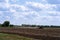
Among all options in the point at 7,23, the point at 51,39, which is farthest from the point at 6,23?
the point at 51,39

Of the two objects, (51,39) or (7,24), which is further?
(7,24)

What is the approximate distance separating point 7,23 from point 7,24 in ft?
5.20

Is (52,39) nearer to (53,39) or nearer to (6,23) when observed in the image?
(53,39)

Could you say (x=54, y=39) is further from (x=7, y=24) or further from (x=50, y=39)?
(x=7, y=24)

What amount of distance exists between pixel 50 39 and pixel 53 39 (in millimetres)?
734

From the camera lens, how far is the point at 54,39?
57906mm

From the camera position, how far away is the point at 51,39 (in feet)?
189

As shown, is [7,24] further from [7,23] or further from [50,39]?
[50,39]

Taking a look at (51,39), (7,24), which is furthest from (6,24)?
(51,39)

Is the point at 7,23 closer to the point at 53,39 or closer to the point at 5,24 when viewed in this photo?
the point at 5,24

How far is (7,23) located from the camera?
132500mm

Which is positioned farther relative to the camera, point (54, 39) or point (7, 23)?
point (7, 23)

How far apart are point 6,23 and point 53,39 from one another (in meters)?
77.1

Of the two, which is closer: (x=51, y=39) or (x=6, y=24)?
(x=51, y=39)
